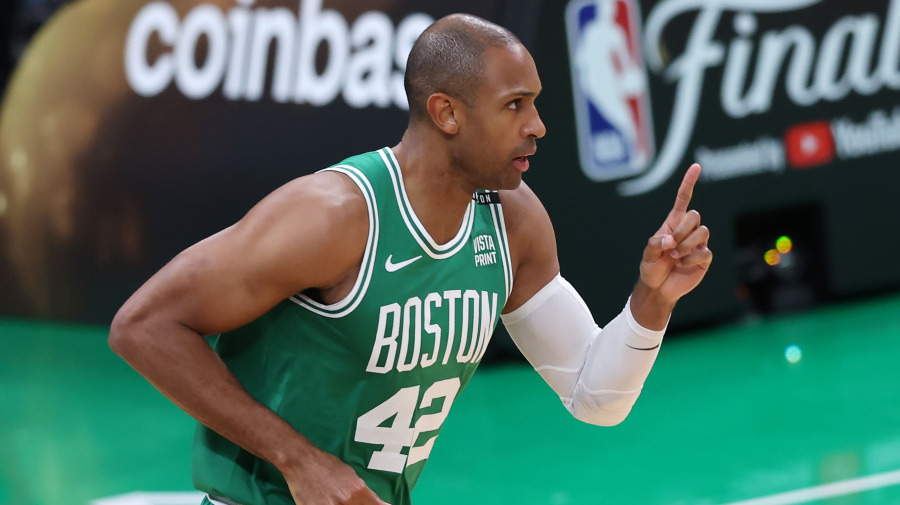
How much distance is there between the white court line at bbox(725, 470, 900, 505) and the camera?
4.93 m

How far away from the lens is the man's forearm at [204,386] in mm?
2375

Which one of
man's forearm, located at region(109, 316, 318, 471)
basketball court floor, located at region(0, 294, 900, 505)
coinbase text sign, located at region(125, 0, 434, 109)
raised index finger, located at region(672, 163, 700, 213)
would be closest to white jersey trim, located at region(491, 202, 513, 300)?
raised index finger, located at region(672, 163, 700, 213)

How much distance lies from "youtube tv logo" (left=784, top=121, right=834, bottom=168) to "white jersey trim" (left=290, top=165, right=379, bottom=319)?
5.68 meters

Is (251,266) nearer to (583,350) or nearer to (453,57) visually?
(453,57)

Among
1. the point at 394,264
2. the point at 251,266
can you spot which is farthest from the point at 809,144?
the point at 251,266

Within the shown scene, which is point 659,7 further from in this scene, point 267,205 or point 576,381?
point 267,205

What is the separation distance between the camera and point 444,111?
8.42ft

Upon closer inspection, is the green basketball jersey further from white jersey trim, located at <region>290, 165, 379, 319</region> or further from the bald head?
the bald head


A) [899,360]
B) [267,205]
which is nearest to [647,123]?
[899,360]

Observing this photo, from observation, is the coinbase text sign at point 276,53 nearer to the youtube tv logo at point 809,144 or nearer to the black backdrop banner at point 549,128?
the black backdrop banner at point 549,128

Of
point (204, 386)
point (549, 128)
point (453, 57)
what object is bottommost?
point (549, 128)

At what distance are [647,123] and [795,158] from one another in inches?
46.6

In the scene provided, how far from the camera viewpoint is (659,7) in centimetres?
715

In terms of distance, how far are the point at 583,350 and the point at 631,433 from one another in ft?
10.1
